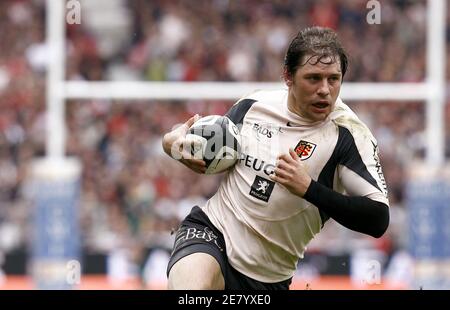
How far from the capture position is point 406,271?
13531 millimetres

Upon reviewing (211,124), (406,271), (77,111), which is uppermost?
(211,124)

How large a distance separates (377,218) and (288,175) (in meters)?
0.48

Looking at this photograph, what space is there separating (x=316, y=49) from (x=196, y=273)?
124cm

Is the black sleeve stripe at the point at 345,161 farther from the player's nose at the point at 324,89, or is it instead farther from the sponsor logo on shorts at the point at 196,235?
the sponsor logo on shorts at the point at 196,235

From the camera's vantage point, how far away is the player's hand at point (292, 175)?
5.60m

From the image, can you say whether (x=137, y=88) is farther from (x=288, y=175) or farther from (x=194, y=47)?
(x=288, y=175)

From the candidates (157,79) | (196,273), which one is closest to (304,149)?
(196,273)

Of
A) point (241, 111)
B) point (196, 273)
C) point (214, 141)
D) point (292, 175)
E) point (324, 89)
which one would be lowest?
point (196, 273)

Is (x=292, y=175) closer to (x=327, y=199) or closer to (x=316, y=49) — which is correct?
(x=327, y=199)

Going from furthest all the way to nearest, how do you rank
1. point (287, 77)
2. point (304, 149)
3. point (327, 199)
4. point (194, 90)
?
1. point (194, 90)
2. point (287, 77)
3. point (304, 149)
4. point (327, 199)

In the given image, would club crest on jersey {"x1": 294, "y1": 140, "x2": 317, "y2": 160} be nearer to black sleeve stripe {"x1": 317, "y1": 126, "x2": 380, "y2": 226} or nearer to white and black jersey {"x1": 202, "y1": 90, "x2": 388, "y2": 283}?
white and black jersey {"x1": 202, "y1": 90, "x2": 388, "y2": 283}

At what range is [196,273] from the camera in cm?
572

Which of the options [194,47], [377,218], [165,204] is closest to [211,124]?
[377,218]

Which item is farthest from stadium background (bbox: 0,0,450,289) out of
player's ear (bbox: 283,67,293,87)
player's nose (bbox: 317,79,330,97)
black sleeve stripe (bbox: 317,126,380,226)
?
player's nose (bbox: 317,79,330,97)
